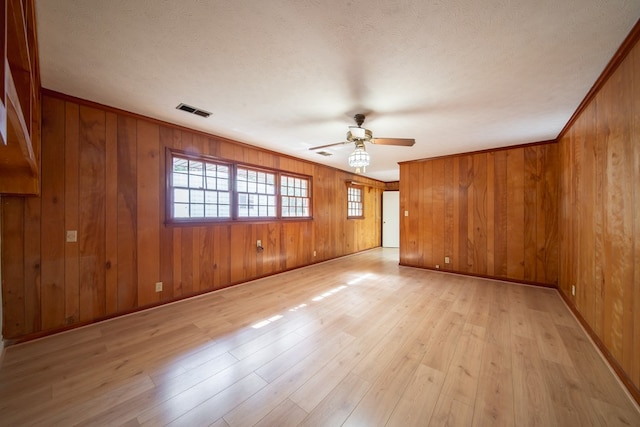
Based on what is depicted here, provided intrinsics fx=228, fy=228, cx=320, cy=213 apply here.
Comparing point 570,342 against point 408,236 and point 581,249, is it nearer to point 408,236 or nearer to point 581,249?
point 581,249

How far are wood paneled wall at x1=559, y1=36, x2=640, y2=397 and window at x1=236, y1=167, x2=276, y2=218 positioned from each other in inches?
173

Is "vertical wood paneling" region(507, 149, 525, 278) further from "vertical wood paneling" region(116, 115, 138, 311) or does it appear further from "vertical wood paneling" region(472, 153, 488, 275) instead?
"vertical wood paneling" region(116, 115, 138, 311)

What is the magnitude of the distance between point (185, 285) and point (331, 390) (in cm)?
268

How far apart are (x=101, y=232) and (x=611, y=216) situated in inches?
201

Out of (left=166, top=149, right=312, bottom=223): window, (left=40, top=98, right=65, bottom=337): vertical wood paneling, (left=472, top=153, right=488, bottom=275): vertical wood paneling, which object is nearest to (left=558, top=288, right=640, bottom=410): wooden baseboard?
(left=472, top=153, right=488, bottom=275): vertical wood paneling

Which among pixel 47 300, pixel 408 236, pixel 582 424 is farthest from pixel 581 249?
pixel 47 300

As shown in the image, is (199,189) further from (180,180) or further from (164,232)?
(164,232)

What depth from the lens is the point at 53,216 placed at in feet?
7.93

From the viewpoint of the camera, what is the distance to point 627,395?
1583 millimetres

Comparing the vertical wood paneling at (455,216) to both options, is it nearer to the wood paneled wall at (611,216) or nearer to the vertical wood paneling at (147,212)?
the wood paneled wall at (611,216)

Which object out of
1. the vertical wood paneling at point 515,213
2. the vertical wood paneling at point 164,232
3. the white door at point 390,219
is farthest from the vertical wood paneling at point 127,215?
A: the white door at point 390,219

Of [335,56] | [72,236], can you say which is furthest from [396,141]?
[72,236]

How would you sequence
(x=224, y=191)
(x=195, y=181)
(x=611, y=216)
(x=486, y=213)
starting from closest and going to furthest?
(x=611, y=216)
(x=195, y=181)
(x=224, y=191)
(x=486, y=213)

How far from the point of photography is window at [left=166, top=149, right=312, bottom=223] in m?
3.34
